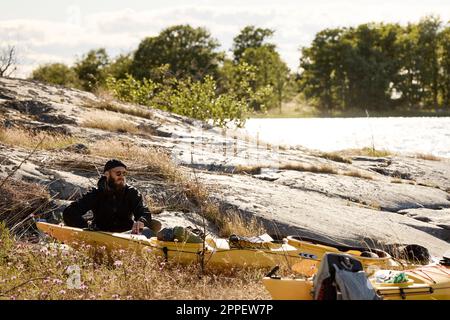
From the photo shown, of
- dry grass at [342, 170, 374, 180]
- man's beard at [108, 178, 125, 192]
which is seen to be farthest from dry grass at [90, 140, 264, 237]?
dry grass at [342, 170, 374, 180]

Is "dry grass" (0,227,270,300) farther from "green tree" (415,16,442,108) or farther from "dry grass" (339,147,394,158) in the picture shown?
"green tree" (415,16,442,108)

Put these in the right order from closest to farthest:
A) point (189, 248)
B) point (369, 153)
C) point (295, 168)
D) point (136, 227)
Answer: point (189, 248) → point (136, 227) → point (295, 168) → point (369, 153)

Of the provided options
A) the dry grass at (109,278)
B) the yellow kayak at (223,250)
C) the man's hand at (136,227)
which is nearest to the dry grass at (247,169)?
the yellow kayak at (223,250)

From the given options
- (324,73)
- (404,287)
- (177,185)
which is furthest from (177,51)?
(404,287)

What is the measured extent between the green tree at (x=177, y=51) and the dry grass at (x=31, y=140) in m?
56.5

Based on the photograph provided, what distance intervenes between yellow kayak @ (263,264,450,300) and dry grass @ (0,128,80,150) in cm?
723

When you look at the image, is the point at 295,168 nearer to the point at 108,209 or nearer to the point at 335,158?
the point at 335,158

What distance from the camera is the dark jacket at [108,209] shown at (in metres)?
8.23

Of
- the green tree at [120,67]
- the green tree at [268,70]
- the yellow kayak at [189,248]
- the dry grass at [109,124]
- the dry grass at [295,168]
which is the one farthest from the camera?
the green tree at [268,70]

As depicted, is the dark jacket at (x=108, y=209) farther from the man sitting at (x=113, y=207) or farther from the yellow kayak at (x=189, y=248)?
the yellow kayak at (x=189, y=248)

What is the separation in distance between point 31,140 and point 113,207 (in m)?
5.06

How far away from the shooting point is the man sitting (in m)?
8.19

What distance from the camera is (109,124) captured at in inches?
604
